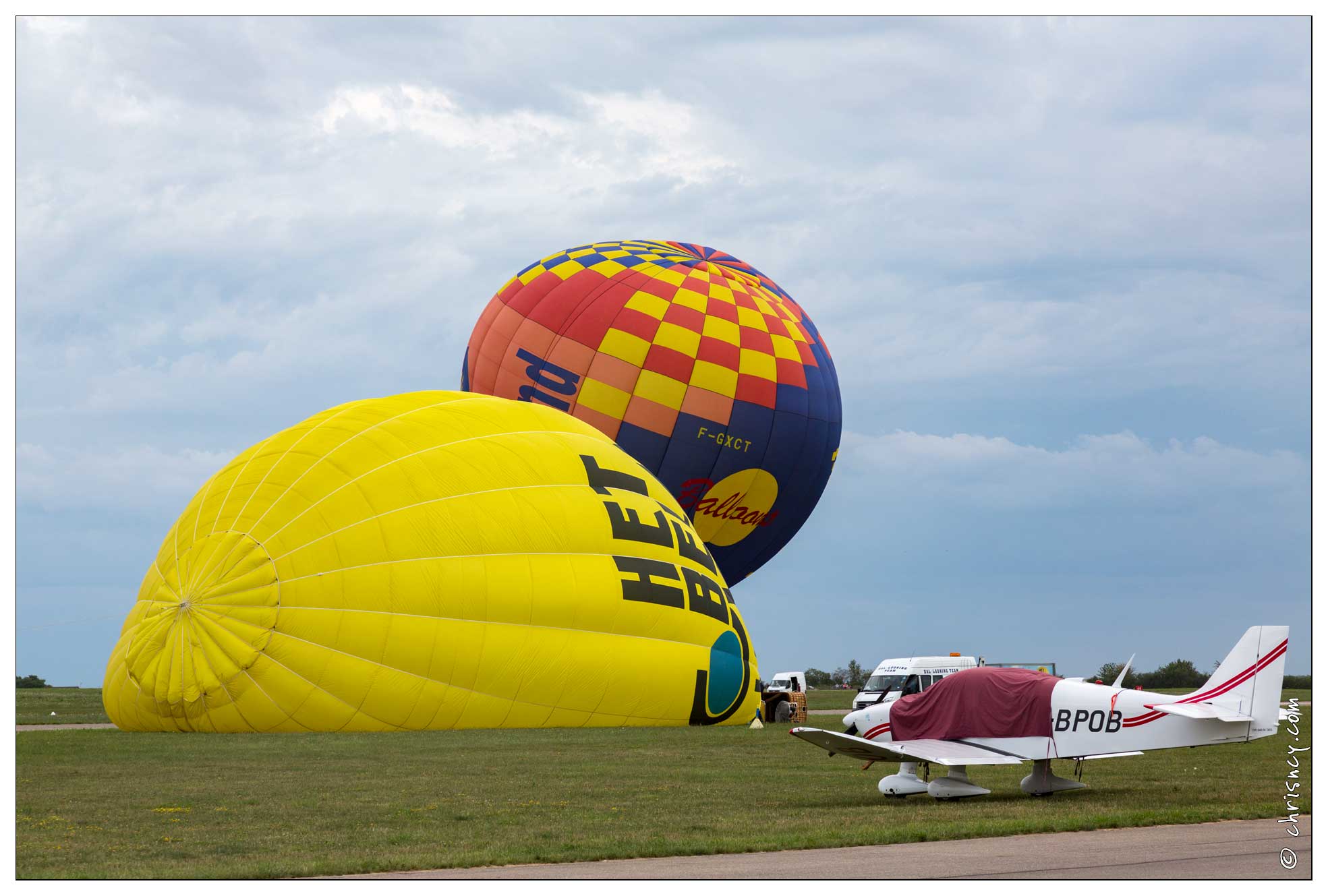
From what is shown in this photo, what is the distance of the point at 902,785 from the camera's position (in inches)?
668

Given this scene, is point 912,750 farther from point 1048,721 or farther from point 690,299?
point 690,299

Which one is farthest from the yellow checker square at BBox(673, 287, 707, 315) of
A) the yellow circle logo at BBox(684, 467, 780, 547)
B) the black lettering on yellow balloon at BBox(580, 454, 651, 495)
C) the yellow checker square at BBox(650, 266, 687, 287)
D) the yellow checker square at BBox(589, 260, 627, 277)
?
the black lettering on yellow balloon at BBox(580, 454, 651, 495)

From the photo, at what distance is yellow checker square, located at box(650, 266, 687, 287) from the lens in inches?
1372

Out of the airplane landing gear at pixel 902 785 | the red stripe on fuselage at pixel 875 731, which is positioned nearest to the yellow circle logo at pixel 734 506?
the red stripe on fuselage at pixel 875 731

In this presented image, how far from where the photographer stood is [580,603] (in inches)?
1019

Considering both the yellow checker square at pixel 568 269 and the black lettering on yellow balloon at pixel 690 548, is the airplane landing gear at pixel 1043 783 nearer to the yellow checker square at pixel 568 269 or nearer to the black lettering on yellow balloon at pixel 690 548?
the black lettering on yellow balloon at pixel 690 548

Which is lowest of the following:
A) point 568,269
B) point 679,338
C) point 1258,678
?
point 1258,678

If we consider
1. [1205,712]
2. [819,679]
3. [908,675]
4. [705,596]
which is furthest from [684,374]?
[819,679]

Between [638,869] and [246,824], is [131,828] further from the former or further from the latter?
[638,869]

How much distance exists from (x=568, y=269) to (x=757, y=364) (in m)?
5.73

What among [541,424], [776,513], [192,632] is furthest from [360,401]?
[776,513]

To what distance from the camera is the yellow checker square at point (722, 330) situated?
1334 inches

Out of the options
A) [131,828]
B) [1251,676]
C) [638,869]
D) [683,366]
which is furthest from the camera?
[683,366]

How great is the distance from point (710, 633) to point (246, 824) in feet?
49.6
